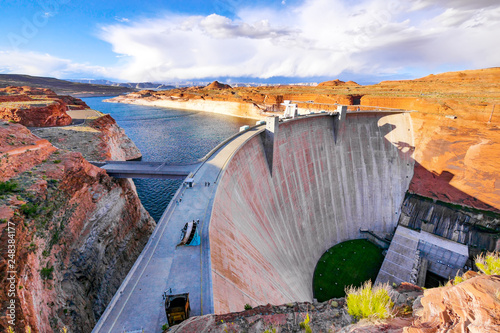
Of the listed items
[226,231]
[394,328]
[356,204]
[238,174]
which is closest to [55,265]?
[226,231]

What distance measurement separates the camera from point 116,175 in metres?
19.8

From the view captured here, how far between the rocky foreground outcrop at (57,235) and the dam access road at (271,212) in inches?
184

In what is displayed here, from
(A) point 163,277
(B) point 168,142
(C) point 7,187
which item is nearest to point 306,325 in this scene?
(A) point 163,277

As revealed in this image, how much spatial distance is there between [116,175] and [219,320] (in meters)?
17.4

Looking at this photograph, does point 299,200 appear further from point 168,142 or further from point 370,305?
point 168,142

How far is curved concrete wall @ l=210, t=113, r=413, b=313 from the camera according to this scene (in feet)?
44.6

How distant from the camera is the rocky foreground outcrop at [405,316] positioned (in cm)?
434

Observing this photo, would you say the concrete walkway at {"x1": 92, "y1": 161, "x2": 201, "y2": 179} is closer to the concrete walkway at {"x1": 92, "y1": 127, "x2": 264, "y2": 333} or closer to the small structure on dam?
the concrete walkway at {"x1": 92, "y1": 127, "x2": 264, "y2": 333}

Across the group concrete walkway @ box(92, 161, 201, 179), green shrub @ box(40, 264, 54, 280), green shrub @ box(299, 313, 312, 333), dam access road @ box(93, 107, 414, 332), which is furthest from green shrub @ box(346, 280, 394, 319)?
concrete walkway @ box(92, 161, 201, 179)

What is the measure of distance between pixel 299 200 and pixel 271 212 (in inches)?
230

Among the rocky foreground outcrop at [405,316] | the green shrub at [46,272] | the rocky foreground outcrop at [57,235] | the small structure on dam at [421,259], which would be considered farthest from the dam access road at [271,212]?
the green shrub at [46,272]

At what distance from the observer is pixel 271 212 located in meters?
22.9

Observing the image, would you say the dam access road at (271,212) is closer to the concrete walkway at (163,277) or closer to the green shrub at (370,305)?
the concrete walkway at (163,277)

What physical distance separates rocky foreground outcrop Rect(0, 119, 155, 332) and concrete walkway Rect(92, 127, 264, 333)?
3644 mm
